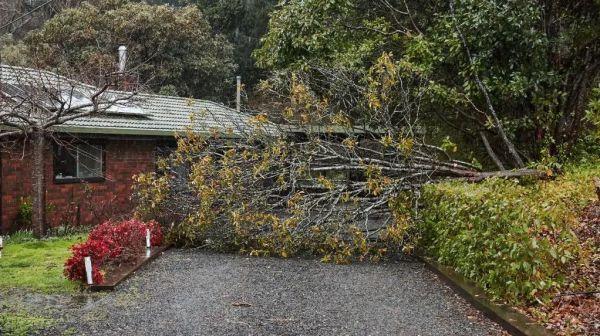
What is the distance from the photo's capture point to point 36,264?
30.7 ft

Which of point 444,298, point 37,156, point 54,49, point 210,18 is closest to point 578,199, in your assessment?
point 444,298

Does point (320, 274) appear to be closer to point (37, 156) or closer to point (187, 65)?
point (37, 156)

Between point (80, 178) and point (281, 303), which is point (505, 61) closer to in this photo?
point (281, 303)

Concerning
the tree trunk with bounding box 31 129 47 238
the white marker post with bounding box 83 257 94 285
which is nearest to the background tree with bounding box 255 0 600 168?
the tree trunk with bounding box 31 129 47 238

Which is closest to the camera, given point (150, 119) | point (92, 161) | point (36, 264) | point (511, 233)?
point (511, 233)

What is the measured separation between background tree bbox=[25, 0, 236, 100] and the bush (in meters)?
14.2

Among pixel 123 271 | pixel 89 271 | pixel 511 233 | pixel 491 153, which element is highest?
pixel 491 153

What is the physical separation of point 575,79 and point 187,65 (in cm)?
1900

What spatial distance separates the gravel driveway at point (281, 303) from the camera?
628cm

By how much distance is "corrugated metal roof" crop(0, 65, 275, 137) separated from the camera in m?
12.0

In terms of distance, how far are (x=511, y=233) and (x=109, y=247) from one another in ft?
18.8

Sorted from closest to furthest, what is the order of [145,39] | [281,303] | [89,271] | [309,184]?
1. [281,303]
2. [89,271]
3. [309,184]
4. [145,39]

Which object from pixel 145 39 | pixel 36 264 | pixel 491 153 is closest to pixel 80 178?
pixel 36 264

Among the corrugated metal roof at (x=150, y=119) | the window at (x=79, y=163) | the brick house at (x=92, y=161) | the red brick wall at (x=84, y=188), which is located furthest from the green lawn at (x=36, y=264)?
the corrugated metal roof at (x=150, y=119)
